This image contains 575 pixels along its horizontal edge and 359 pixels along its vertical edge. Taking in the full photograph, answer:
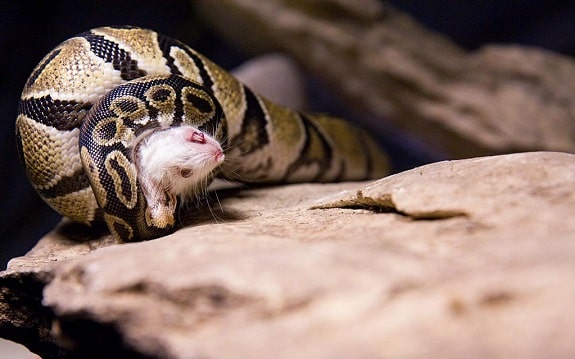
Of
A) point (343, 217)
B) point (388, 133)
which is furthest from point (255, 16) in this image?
point (343, 217)

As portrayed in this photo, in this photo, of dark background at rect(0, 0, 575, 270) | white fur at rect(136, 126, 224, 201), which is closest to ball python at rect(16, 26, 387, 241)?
white fur at rect(136, 126, 224, 201)

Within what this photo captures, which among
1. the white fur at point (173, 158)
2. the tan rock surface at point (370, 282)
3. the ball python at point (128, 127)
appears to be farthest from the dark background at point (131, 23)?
the tan rock surface at point (370, 282)

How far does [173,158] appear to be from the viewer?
2.01 meters

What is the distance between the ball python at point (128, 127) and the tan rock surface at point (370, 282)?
35cm

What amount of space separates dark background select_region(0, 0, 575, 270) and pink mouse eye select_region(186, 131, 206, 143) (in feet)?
6.40

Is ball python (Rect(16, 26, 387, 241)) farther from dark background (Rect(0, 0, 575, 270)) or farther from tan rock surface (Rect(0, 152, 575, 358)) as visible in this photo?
dark background (Rect(0, 0, 575, 270))

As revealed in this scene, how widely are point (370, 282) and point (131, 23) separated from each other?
387 centimetres

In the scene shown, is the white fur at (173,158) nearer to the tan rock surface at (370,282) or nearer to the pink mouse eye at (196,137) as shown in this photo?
the pink mouse eye at (196,137)

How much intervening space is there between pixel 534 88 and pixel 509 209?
Result: 12.7 feet

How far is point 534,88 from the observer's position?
488 cm

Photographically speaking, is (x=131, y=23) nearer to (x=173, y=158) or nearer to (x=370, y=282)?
(x=173, y=158)

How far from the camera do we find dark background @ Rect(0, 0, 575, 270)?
3748 mm

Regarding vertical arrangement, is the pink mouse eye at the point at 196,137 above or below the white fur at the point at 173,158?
above

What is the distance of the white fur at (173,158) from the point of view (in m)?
2.01
